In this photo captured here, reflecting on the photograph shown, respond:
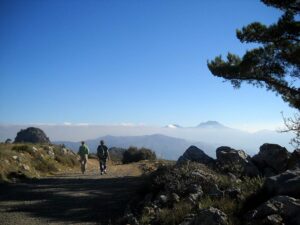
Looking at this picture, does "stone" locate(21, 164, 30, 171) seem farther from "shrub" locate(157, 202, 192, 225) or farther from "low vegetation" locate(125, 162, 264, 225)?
"shrub" locate(157, 202, 192, 225)

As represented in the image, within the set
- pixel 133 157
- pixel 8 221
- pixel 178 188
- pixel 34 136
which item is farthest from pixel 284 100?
pixel 34 136

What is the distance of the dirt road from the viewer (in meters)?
12.7

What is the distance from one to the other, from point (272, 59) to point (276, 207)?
53.2 feet

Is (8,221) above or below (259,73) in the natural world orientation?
below

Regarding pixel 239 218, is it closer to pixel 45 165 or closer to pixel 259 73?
pixel 259 73

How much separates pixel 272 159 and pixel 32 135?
→ 5999 centimetres

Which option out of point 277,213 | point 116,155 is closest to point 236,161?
point 277,213

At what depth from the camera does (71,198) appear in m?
16.0

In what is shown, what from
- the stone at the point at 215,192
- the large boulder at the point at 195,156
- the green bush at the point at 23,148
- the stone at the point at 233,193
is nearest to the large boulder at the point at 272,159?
the large boulder at the point at 195,156

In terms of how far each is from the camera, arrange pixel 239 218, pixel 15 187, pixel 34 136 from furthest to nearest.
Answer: pixel 34 136
pixel 15 187
pixel 239 218

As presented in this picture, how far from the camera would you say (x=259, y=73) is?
22625 millimetres

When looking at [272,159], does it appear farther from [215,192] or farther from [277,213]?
[277,213]

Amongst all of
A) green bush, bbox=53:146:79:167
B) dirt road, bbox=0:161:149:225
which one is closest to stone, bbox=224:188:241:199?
dirt road, bbox=0:161:149:225

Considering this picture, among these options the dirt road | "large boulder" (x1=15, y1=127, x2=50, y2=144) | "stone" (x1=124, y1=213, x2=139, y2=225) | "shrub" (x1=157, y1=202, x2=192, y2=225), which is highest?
"large boulder" (x1=15, y1=127, x2=50, y2=144)
